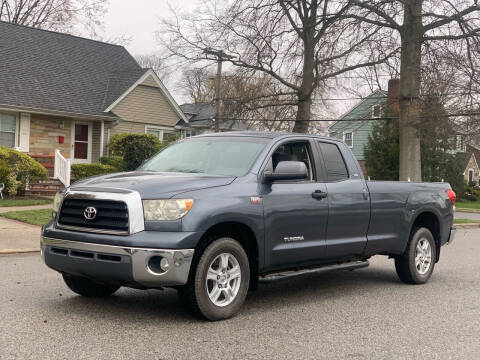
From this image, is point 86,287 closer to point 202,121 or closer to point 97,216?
point 97,216

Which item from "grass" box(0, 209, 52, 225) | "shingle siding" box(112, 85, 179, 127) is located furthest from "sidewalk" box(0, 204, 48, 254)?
"shingle siding" box(112, 85, 179, 127)

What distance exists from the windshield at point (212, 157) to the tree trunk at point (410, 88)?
18.2 m

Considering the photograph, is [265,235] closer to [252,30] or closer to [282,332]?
[282,332]

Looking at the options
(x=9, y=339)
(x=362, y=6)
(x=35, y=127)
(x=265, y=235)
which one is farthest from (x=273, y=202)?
(x=35, y=127)

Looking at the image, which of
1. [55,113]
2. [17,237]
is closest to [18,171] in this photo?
[55,113]

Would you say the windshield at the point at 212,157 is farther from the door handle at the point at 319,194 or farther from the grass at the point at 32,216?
the grass at the point at 32,216

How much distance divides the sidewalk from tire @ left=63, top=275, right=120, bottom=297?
13.4ft

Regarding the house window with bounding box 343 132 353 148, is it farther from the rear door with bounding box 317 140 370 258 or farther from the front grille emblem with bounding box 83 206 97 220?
the front grille emblem with bounding box 83 206 97 220

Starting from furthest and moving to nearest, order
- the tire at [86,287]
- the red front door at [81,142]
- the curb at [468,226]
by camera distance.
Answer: the red front door at [81,142] → the curb at [468,226] → the tire at [86,287]

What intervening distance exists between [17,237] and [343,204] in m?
7.26

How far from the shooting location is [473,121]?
2352cm

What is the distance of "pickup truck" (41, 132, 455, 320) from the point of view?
5410 millimetres

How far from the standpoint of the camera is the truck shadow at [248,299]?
19.6ft

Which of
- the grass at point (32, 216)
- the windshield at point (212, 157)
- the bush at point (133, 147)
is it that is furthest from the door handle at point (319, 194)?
the bush at point (133, 147)
